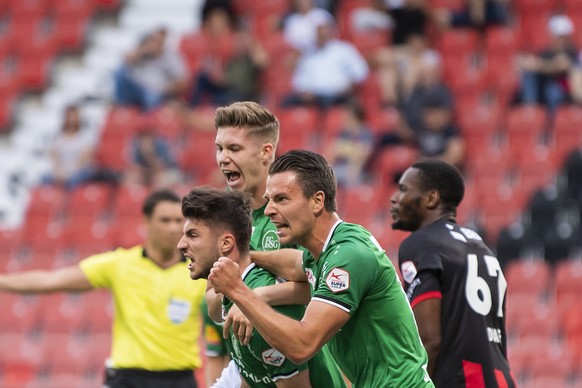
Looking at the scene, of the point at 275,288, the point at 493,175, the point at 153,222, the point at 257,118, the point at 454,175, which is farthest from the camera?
the point at 493,175

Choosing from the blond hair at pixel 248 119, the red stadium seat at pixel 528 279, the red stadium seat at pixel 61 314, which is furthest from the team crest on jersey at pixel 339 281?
the red stadium seat at pixel 61 314

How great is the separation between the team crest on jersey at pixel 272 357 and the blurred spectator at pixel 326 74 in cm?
1047

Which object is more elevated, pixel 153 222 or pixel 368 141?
pixel 368 141

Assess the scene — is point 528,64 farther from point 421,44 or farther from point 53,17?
point 53,17

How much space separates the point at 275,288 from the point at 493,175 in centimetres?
919

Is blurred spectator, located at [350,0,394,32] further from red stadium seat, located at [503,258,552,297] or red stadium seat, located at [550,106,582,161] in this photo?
red stadium seat, located at [503,258,552,297]

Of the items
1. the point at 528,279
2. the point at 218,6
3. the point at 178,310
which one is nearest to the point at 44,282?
the point at 178,310

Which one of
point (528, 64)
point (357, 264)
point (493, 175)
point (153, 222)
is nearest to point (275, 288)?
point (357, 264)

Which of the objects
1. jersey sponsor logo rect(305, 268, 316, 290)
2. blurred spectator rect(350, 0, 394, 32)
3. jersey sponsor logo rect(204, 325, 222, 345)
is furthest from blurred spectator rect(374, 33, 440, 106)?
jersey sponsor logo rect(305, 268, 316, 290)

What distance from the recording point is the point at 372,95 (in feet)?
54.2

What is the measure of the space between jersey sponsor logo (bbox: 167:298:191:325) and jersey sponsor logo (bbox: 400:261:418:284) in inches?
103

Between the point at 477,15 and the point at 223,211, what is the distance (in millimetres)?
Result: 11479

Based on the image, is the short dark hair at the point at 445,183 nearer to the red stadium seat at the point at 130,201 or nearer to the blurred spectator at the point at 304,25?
the red stadium seat at the point at 130,201

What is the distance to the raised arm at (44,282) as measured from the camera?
8.52m
